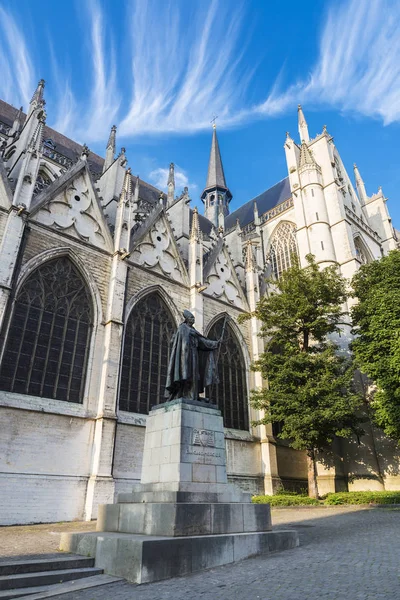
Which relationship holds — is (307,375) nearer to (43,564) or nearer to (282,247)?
(43,564)

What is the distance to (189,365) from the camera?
804 centimetres

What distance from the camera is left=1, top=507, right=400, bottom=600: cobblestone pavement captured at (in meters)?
4.21

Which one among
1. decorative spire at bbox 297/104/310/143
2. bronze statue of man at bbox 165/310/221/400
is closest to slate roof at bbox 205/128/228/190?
decorative spire at bbox 297/104/310/143

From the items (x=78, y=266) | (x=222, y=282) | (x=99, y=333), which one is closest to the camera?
(x=99, y=333)

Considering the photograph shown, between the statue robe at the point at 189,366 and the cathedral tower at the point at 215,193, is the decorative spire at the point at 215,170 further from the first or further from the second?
the statue robe at the point at 189,366

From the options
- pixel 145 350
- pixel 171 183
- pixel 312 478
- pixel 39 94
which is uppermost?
pixel 171 183

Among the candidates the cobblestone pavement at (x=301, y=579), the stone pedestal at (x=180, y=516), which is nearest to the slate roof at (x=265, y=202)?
the stone pedestal at (x=180, y=516)

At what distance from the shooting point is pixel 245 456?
18.4 m

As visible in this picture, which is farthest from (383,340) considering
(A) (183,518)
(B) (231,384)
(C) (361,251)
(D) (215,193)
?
(D) (215,193)

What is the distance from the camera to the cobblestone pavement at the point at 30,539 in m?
6.81

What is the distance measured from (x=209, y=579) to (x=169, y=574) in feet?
1.79

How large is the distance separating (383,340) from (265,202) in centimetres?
2680

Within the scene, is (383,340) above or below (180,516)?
above

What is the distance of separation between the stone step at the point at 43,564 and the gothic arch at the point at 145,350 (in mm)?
9173
